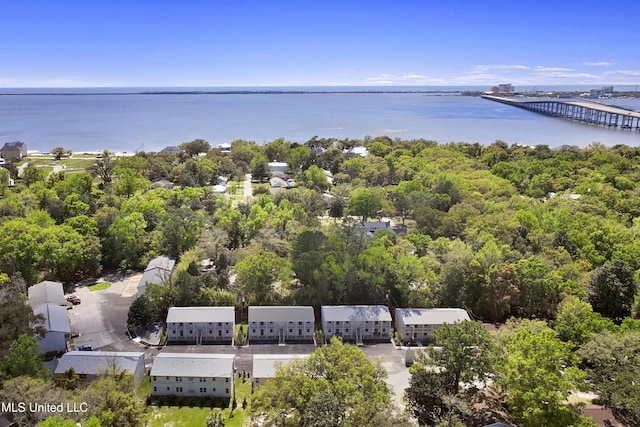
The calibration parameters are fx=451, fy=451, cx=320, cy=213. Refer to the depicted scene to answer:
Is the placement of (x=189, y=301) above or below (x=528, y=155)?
below

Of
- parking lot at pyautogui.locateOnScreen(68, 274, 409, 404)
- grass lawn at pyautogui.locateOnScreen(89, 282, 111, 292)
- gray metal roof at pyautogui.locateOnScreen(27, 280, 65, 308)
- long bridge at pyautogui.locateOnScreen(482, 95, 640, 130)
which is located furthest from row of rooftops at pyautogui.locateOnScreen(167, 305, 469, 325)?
long bridge at pyautogui.locateOnScreen(482, 95, 640, 130)

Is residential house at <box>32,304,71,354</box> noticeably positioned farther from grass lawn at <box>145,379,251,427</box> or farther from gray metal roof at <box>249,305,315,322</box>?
gray metal roof at <box>249,305,315,322</box>

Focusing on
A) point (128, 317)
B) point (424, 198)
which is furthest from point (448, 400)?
point (424, 198)

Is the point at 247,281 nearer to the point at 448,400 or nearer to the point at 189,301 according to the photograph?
the point at 189,301

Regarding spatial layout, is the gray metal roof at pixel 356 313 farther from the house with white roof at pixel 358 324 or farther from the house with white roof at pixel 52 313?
the house with white roof at pixel 52 313

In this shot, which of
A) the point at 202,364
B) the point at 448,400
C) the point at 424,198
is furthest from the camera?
the point at 424,198

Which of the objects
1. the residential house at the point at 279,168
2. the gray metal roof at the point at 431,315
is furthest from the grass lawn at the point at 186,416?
the residential house at the point at 279,168

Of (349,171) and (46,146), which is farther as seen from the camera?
(46,146)
